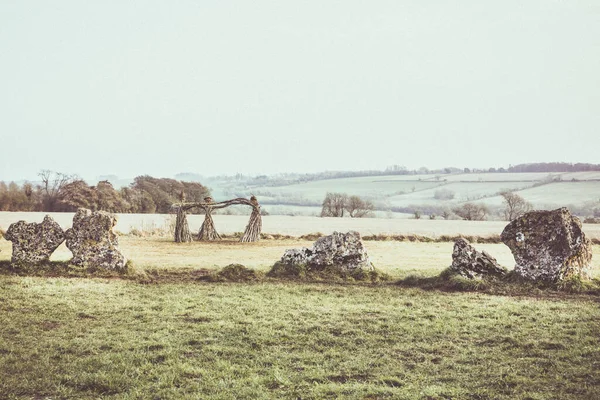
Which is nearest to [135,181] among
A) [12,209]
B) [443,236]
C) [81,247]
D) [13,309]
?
[12,209]

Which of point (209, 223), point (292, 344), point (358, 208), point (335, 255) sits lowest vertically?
point (292, 344)

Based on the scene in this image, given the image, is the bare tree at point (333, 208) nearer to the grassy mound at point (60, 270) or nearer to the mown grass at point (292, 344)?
the grassy mound at point (60, 270)

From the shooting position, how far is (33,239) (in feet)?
66.2

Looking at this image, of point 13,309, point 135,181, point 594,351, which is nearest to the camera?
point 594,351

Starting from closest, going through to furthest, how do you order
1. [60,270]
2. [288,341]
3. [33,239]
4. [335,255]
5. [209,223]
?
1. [288,341]
2. [60,270]
3. [335,255]
4. [33,239]
5. [209,223]

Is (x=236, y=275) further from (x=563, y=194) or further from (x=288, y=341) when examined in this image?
(x=563, y=194)

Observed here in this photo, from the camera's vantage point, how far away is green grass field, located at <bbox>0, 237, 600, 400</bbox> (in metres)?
8.70

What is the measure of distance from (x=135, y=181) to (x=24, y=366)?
207ft

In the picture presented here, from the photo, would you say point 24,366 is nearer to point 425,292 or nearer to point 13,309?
point 13,309

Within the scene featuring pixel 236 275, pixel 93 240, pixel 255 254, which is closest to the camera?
pixel 236 275

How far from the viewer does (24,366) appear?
9586mm

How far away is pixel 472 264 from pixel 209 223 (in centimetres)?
1841

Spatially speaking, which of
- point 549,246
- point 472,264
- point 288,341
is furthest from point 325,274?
point 288,341

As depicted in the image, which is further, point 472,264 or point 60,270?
point 60,270
